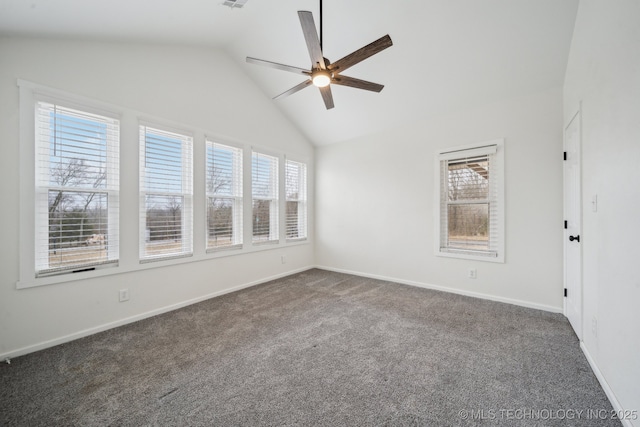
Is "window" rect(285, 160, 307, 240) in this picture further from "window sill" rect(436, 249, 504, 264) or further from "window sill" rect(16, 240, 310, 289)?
"window sill" rect(436, 249, 504, 264)

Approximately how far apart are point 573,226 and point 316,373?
2955 mm

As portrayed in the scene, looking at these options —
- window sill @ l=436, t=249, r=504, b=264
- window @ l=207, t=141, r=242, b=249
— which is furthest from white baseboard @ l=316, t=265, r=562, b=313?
window @ l=207, t=141, r=242, b=249

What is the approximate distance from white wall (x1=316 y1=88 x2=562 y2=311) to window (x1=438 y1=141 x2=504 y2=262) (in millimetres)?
118

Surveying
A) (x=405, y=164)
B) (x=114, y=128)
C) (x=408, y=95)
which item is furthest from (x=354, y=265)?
(x=114, y=128)

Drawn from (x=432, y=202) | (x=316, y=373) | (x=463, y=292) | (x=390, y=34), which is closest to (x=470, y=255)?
(x=463, y=292)

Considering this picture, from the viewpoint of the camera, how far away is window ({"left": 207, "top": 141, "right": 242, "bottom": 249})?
3.69 m

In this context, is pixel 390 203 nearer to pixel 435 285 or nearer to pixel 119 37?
pixel 435 285

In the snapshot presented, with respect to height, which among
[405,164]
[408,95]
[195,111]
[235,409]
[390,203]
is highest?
[408,95]

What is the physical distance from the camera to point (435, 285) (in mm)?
3951

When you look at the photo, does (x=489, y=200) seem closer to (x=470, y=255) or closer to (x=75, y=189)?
(x=470, y=255)

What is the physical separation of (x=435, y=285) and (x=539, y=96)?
9.33ft

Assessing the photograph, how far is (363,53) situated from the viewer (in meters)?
2.16

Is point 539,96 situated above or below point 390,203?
above

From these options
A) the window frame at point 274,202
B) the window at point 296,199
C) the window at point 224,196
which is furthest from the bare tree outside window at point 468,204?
the window at point 224,196
